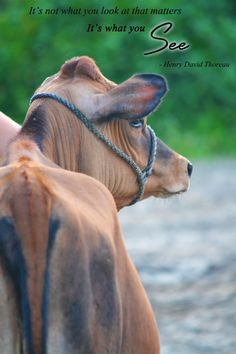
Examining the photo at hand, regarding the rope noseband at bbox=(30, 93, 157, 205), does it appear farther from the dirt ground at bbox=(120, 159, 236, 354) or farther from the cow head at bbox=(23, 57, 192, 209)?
the dirt ground at bbox=(120, 159, 236, 354)

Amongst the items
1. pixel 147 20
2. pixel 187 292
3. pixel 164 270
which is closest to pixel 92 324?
pixel 187 292

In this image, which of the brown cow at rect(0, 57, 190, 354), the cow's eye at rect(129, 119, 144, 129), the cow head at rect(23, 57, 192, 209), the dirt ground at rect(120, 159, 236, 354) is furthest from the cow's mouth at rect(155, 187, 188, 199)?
the brown cow at rect(0, 57, 190, 354)

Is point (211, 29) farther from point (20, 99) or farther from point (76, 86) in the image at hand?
point (76, 86)

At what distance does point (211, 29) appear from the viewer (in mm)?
21094

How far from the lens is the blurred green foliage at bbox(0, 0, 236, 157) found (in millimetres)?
19188

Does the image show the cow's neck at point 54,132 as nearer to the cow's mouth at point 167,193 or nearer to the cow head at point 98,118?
the cow head at point 98,118

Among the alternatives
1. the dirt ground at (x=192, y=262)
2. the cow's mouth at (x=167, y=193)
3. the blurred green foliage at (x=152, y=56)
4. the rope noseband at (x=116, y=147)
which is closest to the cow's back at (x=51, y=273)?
the rope noseband at (x=116, y=147)

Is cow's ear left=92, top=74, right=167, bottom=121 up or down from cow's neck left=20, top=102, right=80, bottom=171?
up

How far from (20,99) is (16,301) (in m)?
14.5

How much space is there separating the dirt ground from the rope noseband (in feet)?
1.60

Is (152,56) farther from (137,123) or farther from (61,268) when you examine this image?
(61,268)

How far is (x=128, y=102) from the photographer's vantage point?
5.21m

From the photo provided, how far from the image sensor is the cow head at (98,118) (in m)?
5.09

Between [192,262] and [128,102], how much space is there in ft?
20.0
